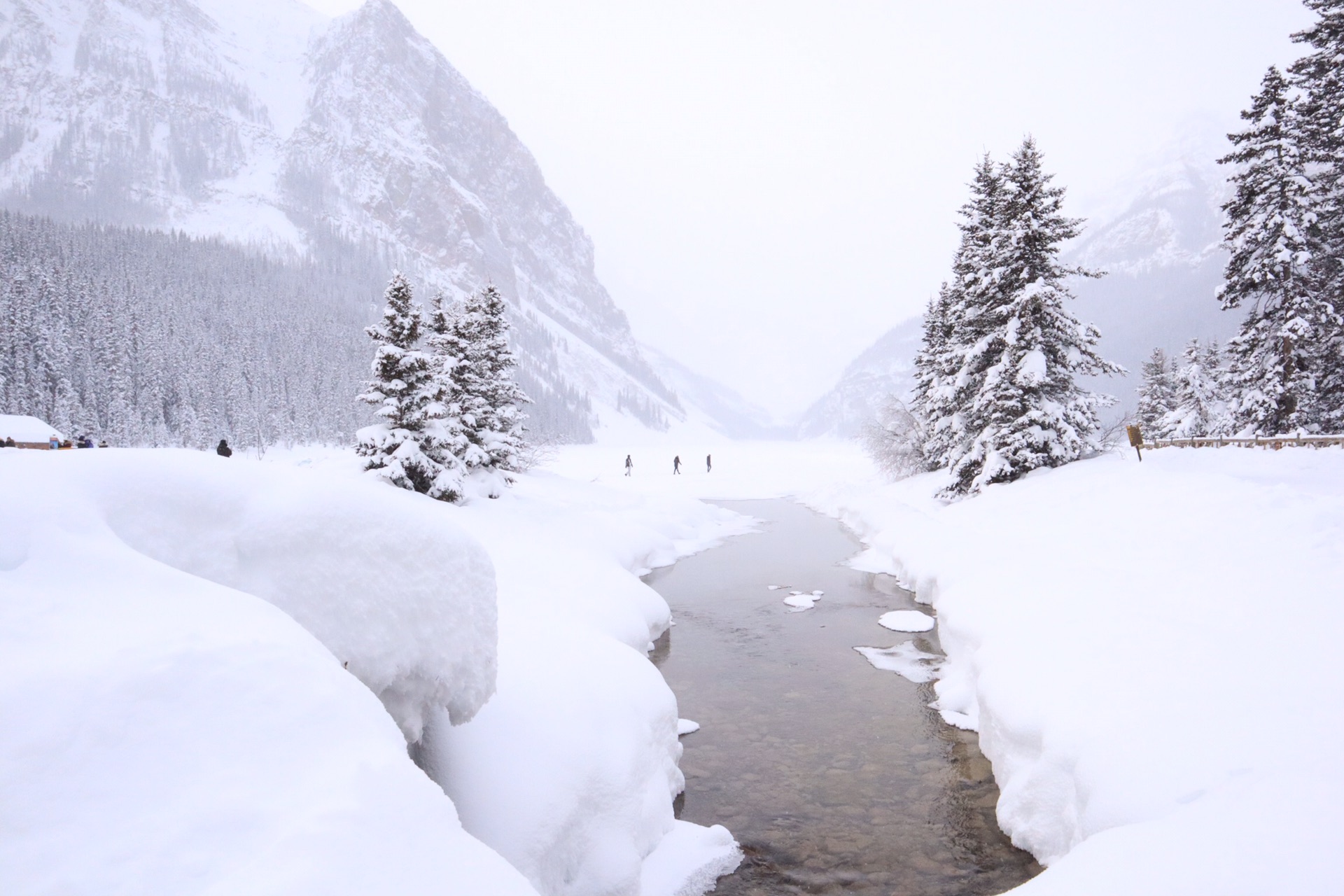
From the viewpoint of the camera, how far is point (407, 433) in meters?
21.4

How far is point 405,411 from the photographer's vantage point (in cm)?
2162

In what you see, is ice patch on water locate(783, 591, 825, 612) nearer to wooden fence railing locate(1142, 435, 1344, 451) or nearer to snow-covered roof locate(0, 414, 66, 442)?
wooden fence railing locate(1142, 435, 1344, 451)

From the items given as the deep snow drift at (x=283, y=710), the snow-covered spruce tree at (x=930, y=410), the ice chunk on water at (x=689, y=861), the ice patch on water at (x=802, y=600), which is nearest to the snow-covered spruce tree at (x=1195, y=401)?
the snow-covered spruce tree at (x=930, y=410)

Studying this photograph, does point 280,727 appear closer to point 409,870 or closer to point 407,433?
point 409,870

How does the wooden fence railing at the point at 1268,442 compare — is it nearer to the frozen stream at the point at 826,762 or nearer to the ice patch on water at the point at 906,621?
the ice patch on water at the point at 906,621

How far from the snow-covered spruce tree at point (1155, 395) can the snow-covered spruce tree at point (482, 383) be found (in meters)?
40.9

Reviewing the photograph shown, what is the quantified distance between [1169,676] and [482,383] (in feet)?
83.2

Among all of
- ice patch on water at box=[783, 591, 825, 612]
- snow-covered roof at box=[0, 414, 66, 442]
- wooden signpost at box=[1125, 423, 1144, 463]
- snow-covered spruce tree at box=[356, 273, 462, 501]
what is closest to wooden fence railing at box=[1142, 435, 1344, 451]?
wooden signpost at box=[1125, 423, 1144, 463]

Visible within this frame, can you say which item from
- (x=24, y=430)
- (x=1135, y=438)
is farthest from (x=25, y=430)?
(x=1135, y=438)

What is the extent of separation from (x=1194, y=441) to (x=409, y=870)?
2386cm

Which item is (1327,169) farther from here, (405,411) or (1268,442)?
(405,411)

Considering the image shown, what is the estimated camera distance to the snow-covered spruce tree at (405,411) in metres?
20.9

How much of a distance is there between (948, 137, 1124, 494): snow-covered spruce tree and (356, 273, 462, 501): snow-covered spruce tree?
19.1m

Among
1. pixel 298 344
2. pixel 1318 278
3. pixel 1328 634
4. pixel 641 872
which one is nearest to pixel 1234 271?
pixel 1318 278
